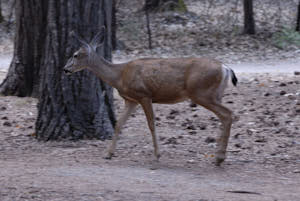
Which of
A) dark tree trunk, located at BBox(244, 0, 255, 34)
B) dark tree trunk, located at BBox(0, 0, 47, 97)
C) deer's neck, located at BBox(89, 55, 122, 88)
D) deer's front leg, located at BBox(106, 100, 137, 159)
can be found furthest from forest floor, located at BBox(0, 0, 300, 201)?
dark tree trunk, located at BBox(244, 0, 255, 34)

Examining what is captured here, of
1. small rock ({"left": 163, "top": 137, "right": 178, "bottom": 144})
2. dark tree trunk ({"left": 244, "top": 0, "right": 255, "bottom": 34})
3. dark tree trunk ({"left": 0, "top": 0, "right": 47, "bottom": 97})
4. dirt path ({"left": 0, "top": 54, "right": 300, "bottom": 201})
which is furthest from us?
dark tree trunk ({"left": 244, "top": 0, "right": 255, "bottom": 34})

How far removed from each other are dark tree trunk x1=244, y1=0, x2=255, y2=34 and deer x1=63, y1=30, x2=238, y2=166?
1491 cm

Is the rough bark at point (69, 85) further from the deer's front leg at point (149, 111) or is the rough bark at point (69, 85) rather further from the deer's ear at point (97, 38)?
the deer's front leg at point (149, 111)

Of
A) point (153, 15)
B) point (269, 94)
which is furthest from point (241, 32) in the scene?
point (269, 94)

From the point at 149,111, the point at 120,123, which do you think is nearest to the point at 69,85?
the point at 120,123

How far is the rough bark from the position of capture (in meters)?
8.77

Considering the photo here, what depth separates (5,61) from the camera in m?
19.5

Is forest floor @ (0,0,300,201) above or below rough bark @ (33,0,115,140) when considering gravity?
below

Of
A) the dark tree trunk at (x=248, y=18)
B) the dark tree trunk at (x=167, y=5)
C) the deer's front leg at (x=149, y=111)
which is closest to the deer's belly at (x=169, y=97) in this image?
the deer's front leg at (x=149, y=111)

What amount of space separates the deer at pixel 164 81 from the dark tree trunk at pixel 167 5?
17379mm

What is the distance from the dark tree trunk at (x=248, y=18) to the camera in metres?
22.3

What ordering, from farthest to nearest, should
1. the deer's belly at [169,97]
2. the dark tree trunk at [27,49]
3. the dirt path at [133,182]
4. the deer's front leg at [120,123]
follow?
the dark tree trunk at [27,49], the deer's front leg at [120,123], the deer's belly at [169,97], the dirt path at [133,182]

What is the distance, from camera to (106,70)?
325 inches

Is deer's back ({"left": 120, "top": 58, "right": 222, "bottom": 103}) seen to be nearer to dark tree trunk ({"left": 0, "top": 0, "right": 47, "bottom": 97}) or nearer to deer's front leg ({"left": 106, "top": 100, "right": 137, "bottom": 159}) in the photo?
deer's front leg ({"left": 106, "top": 100, "right": 137, "bottom": 159})
